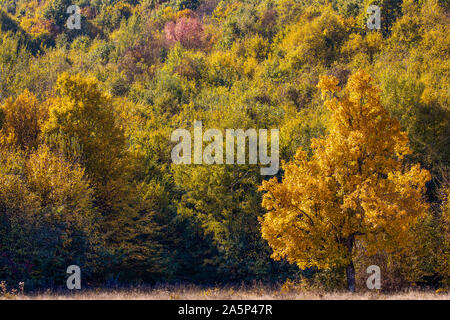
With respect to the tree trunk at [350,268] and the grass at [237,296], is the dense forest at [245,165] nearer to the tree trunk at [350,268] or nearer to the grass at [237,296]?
the tree trunk at [350,268]

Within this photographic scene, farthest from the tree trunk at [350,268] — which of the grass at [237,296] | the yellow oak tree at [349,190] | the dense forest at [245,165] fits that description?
the grass at [237,296]

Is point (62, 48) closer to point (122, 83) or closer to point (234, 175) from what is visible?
point (122, 83)

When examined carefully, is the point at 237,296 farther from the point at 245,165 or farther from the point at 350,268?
the point at 245,165

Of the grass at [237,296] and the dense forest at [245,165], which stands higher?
the dense forest at [245,165]

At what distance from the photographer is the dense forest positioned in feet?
80.5

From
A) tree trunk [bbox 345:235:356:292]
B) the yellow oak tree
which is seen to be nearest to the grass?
the yellow oak tree

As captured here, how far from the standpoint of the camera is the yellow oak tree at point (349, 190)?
2350 centimetres

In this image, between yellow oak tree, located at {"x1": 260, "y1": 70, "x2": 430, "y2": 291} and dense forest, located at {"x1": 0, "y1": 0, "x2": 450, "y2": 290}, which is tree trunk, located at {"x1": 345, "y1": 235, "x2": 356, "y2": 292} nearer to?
yellow oak tree, located at {"x1": 260, "y1": 70, "x2": 430, "y2": 291}

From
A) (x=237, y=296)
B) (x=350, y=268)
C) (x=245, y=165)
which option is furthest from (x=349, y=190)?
(x=245, y=165)

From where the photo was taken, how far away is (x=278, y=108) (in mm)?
52000

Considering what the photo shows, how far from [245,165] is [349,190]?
15926mm

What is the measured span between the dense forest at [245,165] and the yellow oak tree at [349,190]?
77mm

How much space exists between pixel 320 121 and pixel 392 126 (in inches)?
841

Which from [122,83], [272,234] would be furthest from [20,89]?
[272,234]
